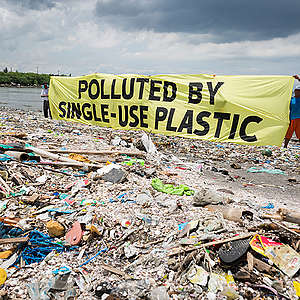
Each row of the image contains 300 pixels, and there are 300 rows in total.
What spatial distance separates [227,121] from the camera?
6660mm

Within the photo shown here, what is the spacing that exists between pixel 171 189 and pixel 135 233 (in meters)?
1.32

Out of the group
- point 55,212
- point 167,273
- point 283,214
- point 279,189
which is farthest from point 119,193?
point 279,189

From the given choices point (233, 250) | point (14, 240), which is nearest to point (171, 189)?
point (233, 250)

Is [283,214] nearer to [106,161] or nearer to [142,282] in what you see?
[142,282]

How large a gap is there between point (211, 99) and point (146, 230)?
477 cm

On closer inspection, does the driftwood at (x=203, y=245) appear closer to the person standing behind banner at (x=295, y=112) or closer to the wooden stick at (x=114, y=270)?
the wooden stick at (x=114, y=270)

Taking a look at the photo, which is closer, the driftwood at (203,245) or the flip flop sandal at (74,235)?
the driftwood at (203,245)

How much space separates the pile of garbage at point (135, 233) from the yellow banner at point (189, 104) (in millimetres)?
1815

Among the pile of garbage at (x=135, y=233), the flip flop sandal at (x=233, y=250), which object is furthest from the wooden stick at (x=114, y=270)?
the flip flop sandal at (x=233, y=250)

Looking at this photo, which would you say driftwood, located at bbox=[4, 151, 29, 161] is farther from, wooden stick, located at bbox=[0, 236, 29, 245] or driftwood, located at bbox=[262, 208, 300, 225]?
driftwood, located at bbox=[262, 208, 300, 225]

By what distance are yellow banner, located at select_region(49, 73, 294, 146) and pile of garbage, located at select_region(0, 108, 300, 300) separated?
1815 millimetres

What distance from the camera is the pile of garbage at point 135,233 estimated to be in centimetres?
223

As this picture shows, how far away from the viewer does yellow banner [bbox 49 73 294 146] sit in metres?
6.14

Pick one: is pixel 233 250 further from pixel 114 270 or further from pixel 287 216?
pixel 114 270
